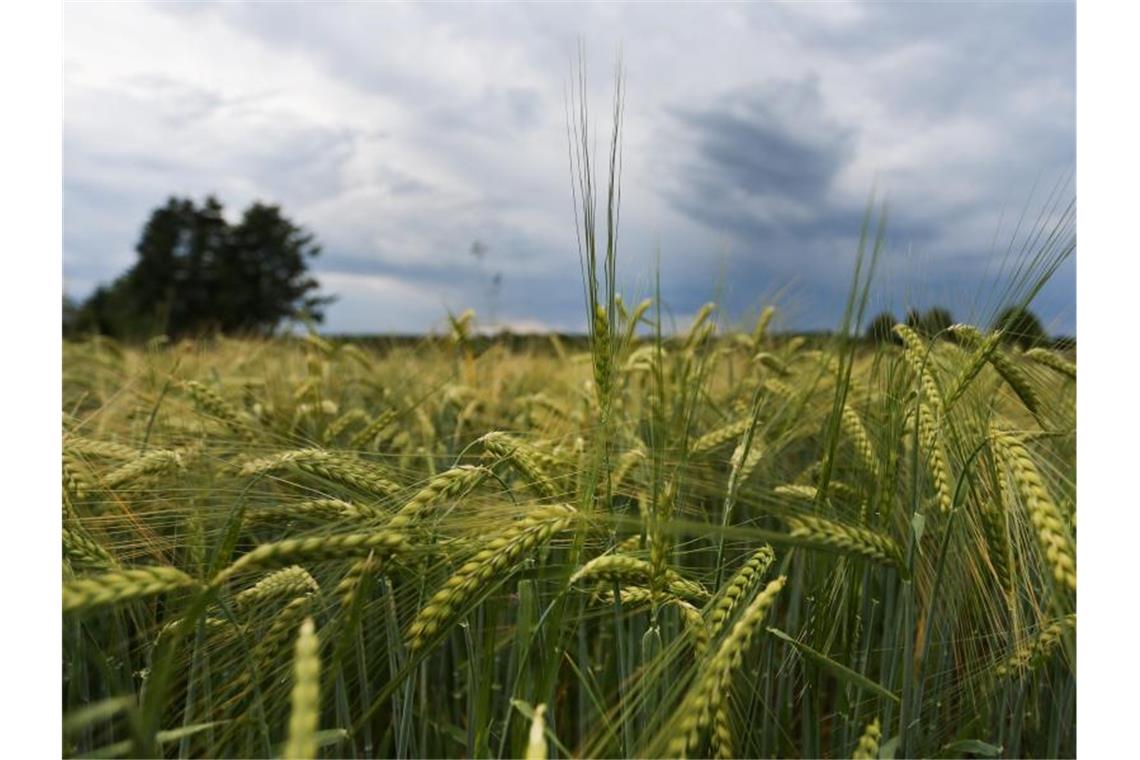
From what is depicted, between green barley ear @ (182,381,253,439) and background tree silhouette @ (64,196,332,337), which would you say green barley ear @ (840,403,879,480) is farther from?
background tree silhouette @ (64,196,332,337)

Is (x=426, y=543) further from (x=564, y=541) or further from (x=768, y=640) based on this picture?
(x=768, y=640)

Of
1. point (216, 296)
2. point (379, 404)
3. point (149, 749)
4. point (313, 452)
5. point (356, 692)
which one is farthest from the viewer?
point (216, 296)

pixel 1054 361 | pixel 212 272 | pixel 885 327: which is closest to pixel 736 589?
pixel 885 327

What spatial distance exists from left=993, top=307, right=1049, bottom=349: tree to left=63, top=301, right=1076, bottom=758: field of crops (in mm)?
43

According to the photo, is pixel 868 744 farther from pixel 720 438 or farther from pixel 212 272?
pixel 212 272

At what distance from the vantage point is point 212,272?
31.4 metres

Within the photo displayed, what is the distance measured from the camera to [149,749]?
0.72m

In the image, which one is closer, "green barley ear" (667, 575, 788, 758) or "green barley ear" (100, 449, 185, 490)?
"green barley ear" (667, 575, 788, 758)

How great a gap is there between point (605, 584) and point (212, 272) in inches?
1316

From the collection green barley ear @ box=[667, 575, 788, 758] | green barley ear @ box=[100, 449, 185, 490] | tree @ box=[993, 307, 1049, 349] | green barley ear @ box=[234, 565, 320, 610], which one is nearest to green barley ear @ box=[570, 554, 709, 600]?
green barley ear @ box=[667, 575, 788, 758]

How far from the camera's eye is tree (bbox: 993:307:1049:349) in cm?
124

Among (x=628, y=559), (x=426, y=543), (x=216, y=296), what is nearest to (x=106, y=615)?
(x=426, y=543)

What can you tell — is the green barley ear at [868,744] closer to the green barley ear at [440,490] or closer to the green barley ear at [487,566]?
the green barley ear at [487,566]
